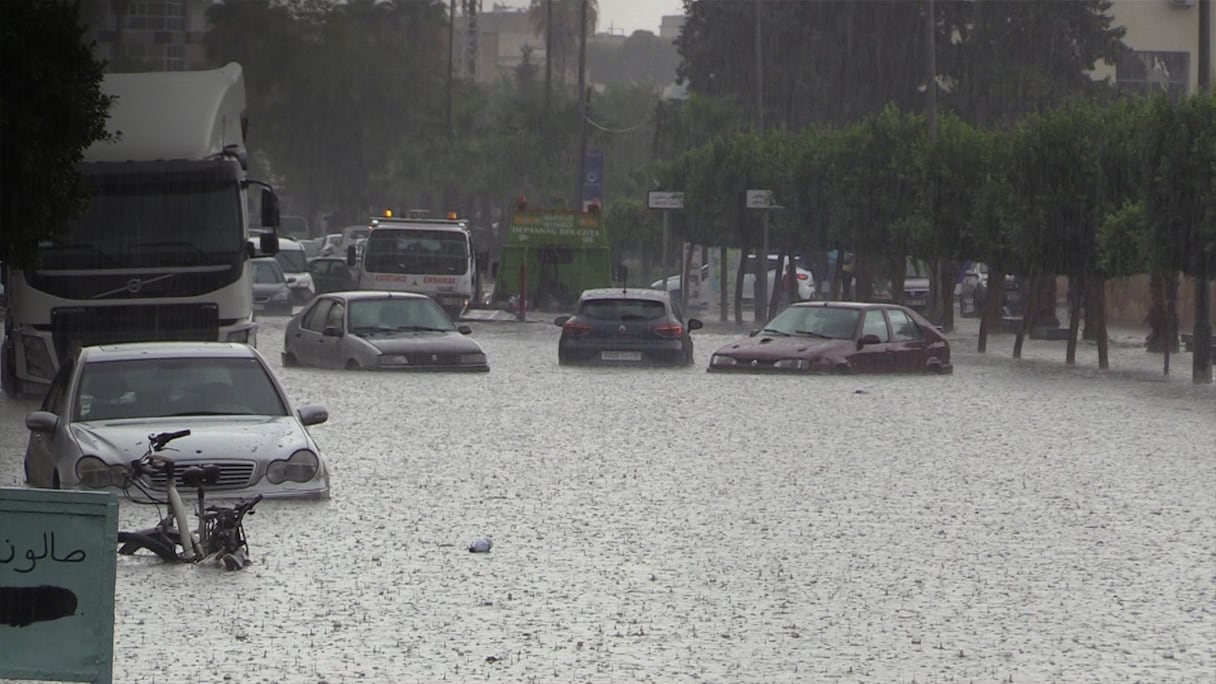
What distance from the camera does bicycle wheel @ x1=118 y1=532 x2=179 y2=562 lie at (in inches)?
467

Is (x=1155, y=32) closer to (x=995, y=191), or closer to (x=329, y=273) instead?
(x=329, y=273)

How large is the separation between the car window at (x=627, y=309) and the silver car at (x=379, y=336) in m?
2.22

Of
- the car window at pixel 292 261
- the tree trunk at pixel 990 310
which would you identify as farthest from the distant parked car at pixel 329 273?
the tree trunk at pixel 990 310

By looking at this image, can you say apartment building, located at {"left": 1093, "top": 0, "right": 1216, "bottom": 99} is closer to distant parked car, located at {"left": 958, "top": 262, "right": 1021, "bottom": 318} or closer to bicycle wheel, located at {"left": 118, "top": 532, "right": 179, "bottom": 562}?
distant parked car, located at {"left": 958, "top": 262, "right": 1021, "bottom": 318}

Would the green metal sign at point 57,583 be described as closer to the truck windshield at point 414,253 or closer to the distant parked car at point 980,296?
the truck windshield at point 414,253

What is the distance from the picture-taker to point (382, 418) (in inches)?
917

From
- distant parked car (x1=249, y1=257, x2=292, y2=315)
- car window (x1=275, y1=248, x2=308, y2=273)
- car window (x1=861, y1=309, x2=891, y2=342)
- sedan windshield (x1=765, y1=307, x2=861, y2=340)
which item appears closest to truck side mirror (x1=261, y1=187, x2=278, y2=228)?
sedan windshield (x1=765, y1=307, x2=861, y2=340)

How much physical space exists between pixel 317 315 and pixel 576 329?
12.9 ft

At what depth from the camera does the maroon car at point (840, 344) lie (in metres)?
31.7

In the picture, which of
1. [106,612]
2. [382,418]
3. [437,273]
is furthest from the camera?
[437,273]

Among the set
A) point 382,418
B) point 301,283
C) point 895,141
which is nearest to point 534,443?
point 382,418

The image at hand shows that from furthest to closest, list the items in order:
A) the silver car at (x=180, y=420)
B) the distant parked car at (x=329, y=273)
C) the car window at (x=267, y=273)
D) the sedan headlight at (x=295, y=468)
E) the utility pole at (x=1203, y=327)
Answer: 1. the distant parked car at (x=329, y=273)
2. the car window at (x=267, y=273)
3. the utility pole at (x=1203, y=327)
4. the sedan headlight at (x=295, y=468)
5. the silver car at (x=180, y=420)

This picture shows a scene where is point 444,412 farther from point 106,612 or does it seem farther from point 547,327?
point 547,327

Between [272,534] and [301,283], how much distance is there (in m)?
43.0
